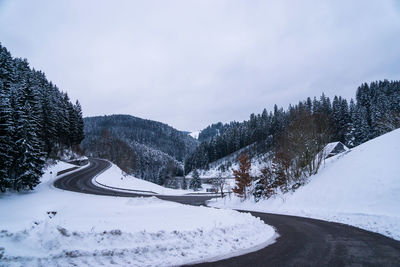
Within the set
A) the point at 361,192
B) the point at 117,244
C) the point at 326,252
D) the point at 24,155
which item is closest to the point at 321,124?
the point at 361,192

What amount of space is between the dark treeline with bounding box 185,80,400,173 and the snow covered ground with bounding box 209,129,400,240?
5.85 meters

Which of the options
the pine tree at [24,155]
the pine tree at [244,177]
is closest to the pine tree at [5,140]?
the pine tree at [24,155]

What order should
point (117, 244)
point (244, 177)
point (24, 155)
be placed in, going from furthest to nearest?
point (244, 177), point (24, 155), point (117, 244)

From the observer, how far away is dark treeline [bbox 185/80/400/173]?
90.4 feet

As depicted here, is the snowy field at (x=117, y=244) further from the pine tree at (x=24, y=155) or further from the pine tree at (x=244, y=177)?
the pine tree at (x=244, y=177)

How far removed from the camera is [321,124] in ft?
88.6

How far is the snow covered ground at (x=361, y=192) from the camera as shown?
510 inches

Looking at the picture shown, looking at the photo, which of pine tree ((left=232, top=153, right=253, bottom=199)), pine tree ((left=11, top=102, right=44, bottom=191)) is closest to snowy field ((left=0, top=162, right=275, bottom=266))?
pine tree ((left=11, top=102, right=44, bottom=191))

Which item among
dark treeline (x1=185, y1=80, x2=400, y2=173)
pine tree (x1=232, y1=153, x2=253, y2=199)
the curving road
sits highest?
dark treeline (x1=185, y1=80, x2=400, y2=173)

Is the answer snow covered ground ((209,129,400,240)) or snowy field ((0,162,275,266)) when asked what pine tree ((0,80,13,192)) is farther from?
snow covered ground ((209,129,400,240))

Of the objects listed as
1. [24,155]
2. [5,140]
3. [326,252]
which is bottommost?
[326,252]

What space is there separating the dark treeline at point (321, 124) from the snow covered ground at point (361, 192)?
19.2 ft

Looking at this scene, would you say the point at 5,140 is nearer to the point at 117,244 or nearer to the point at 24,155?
the point at 24,155

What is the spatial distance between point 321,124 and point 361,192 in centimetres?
1237
